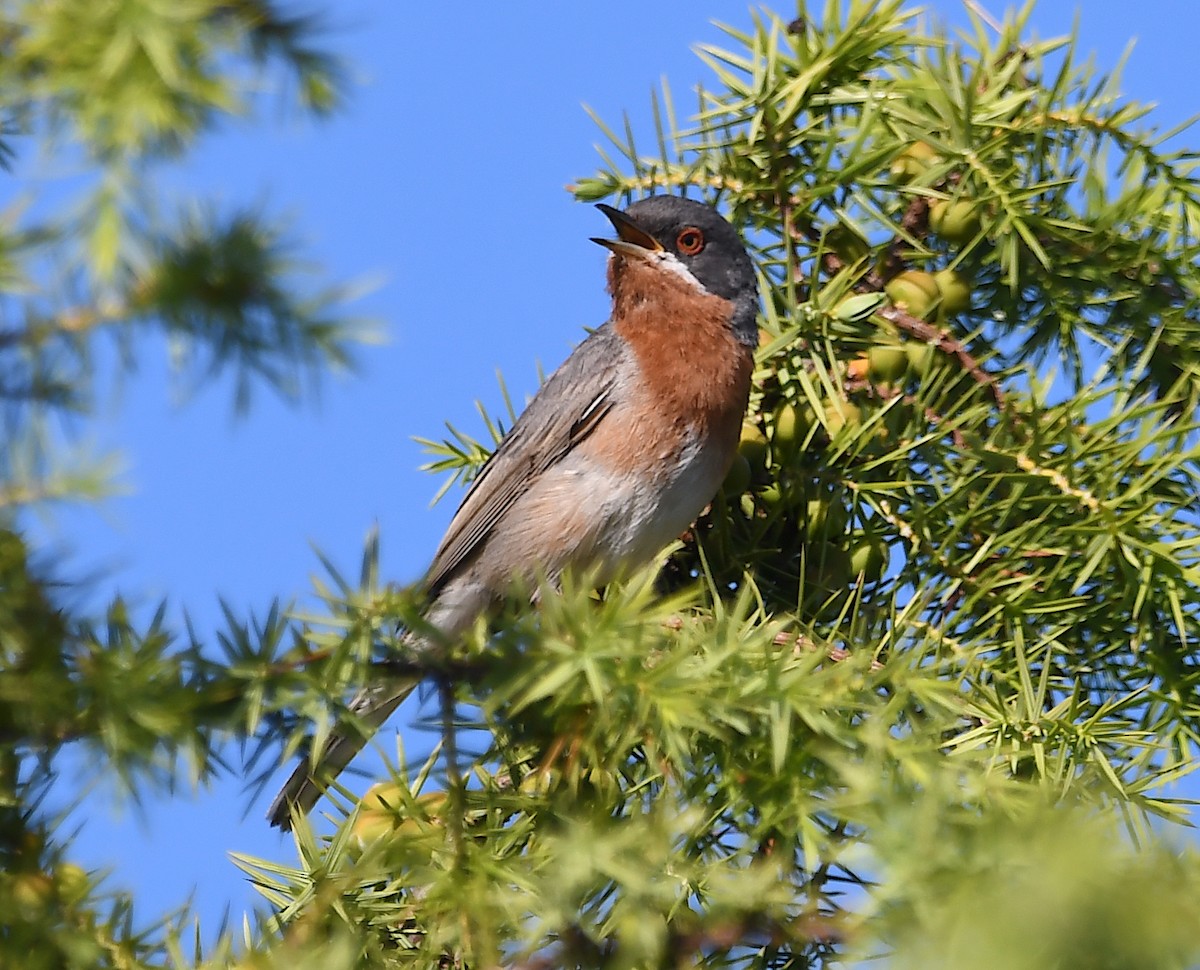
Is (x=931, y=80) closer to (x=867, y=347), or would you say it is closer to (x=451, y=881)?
(x=867, y=347)

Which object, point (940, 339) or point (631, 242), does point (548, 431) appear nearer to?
point (631, 242)

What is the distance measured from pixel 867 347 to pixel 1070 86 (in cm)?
90

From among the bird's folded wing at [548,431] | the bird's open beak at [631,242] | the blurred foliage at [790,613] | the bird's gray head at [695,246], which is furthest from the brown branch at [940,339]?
the bird's open beak at [631,242]

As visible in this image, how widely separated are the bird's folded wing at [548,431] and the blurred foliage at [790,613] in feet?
1.52

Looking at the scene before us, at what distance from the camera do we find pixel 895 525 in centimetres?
343

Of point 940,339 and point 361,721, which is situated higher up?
point 940,339

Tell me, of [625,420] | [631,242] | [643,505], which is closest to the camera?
[643,505]

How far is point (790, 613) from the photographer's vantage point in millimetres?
3461

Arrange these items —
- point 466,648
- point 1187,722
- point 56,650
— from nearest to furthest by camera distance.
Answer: point 56,650, point 466,648, point 1187,722

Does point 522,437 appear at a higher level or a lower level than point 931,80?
lower

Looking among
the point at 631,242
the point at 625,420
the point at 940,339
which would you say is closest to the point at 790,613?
the point at 940,339

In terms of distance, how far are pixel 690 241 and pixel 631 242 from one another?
0.28 metres

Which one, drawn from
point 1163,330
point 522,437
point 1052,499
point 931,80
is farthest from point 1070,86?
point 522,437

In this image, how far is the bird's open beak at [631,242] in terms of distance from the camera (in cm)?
493
